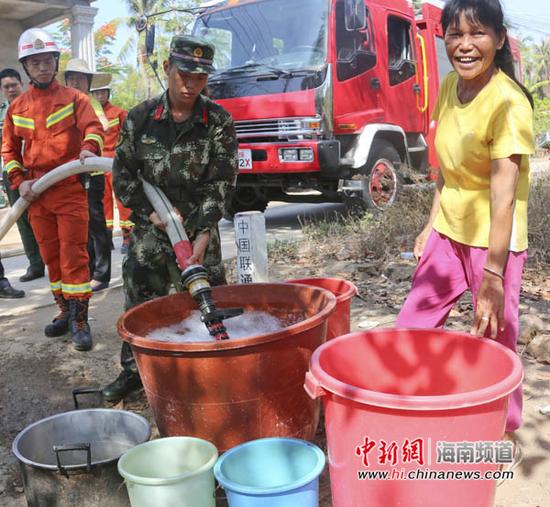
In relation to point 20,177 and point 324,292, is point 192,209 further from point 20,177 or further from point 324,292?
point 20,177

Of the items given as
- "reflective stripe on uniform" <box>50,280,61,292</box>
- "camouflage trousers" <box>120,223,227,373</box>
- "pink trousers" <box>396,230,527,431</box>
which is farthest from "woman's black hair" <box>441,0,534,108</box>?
"reflective stripe on uniform" <box>50,280,61,292</box>

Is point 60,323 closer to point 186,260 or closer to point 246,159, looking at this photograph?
point 186,260

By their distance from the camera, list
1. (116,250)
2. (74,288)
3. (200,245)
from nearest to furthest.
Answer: (200,245) → (74,288) → (116,250)

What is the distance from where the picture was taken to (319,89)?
6.90m

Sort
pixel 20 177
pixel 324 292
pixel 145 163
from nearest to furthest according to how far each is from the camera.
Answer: pixel 324 292, pixel 145 163, pixel 20 177

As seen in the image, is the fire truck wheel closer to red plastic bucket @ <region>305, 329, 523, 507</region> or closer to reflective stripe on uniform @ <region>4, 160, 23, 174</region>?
reflective stripe on uniform @ <region>4, 160, 23, 174</region>

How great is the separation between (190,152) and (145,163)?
0.23 m

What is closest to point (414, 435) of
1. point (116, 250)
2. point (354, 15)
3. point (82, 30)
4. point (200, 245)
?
point (200, 245)

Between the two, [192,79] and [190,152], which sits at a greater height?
[192,79]

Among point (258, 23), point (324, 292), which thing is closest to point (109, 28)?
point (258, 23)

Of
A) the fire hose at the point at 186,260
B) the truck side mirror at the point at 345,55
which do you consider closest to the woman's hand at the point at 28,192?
the fire hose at the point at 186,260

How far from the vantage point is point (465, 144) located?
2.18 meters

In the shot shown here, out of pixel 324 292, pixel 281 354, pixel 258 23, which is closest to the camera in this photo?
pixel 281 354

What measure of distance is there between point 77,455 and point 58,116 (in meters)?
2.44
